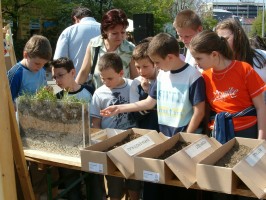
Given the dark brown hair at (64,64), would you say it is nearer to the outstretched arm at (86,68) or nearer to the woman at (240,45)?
the outstretched arm at (86,68)

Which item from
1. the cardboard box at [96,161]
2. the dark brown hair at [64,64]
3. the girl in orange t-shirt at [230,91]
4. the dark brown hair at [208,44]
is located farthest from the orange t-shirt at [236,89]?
the dark brown hair at [64,64]

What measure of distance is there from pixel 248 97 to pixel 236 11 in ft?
335

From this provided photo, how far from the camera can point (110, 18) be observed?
317 cm

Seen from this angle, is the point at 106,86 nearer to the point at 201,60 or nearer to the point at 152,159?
the point at 201,60

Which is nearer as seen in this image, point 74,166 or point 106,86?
point 74,166

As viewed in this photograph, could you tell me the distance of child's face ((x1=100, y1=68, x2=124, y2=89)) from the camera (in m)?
2.83

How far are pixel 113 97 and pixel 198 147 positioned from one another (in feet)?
2.97

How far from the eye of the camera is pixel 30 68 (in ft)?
10.0

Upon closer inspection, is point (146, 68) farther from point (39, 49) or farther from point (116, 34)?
point (39, 49)

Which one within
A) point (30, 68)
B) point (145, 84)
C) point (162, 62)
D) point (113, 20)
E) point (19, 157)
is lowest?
point (19, 157)

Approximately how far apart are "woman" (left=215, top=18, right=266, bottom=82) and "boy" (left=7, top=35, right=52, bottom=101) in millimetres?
1230

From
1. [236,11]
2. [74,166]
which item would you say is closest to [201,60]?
[74,166]

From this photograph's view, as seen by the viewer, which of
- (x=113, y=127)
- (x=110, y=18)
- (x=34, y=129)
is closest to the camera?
(x=34, y=129)

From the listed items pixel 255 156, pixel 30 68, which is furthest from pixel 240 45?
pixel 30 68
